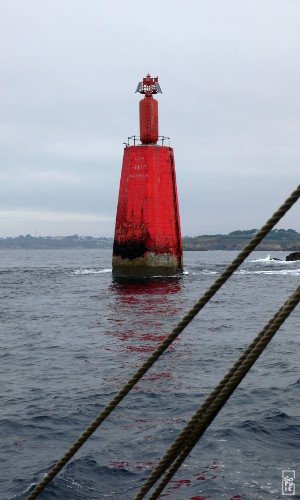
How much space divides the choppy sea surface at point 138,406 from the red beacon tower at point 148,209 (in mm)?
13336

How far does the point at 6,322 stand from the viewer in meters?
18.2

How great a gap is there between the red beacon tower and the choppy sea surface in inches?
525

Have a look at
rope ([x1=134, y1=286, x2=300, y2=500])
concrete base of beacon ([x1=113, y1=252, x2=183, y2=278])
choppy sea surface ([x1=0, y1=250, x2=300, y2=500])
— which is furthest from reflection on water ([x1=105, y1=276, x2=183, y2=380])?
rope ([x1=134, y1=286, x2=300, y2=500])

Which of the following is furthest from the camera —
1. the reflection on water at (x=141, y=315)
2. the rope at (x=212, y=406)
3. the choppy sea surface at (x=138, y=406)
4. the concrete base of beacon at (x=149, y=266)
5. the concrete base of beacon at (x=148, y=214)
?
the concrete base of beacon at (x=149, y=266)

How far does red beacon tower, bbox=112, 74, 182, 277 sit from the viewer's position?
103 feet

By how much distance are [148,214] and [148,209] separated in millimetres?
293

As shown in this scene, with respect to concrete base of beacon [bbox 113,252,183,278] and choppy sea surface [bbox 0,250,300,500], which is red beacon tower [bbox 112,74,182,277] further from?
choppy sea surface [bbox 0,250,300,500]

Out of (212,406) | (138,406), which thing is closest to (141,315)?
(138,406)

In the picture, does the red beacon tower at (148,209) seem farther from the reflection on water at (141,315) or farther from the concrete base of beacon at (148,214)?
the reflection on water at (141,315)

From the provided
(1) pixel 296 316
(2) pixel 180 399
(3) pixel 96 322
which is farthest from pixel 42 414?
(1) pixel 296 316

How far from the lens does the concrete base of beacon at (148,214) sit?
31.4 meters

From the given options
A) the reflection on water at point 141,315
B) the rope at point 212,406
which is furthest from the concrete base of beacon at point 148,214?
the rope at point 212,406

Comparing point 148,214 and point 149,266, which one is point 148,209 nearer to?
point 148,214

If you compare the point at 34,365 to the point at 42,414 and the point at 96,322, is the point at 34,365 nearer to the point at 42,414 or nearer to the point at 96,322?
the point at 42,414
